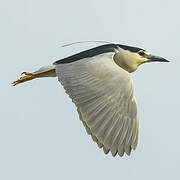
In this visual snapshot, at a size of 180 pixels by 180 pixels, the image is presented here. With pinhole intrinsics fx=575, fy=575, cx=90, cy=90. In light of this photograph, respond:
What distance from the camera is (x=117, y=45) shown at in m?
7.23

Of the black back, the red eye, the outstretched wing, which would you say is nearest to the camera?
the outstretched wing

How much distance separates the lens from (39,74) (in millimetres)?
7207

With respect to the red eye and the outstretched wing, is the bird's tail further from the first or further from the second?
the red eye

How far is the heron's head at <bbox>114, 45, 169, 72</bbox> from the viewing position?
23.3ft

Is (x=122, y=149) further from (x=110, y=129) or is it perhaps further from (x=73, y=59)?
(x=73, y=59)

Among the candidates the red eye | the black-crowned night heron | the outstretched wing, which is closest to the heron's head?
the red eye

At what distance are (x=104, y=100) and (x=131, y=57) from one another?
1.46 metres

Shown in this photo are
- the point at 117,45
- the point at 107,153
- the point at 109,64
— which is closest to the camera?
the point at 107,153

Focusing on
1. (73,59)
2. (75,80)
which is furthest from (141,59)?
(75,80)

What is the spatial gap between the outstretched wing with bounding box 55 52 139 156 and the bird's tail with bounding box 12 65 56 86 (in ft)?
2.18

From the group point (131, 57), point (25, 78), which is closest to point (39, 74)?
point (25, 78)

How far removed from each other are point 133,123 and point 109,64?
2.41ft

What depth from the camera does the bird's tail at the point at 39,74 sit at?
6922 mm

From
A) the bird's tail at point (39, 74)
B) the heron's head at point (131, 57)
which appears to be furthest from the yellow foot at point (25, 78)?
the heron's head at point (131, 57)
